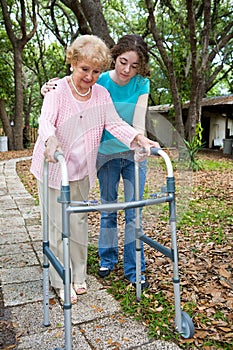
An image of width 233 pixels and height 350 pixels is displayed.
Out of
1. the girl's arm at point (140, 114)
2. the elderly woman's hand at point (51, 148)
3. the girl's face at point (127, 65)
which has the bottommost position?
the elderly woman's hand at point (51, 148)

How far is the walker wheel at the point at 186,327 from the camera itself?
7.25ft

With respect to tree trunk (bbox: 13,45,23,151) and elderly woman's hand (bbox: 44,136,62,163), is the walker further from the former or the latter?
tree trunk (bbox: 13,45,23,151)

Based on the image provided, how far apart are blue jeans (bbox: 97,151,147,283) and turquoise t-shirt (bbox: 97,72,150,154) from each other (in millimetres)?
76

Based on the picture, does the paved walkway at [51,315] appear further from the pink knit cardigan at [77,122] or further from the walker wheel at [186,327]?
the pink knit cardigan at [77,122]

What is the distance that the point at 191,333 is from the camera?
7.24 ft

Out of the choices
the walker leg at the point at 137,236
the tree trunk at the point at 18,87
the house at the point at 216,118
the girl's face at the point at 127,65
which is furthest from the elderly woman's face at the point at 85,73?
the tree trunk at the point at 18,87

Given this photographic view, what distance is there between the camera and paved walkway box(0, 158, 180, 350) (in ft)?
7.14

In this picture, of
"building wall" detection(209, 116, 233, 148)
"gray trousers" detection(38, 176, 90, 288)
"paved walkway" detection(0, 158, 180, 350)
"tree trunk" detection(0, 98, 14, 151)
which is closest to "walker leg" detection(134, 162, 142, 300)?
"paved walkway" detection(0, 158, 180, 350)

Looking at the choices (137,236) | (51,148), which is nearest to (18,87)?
(137,236)

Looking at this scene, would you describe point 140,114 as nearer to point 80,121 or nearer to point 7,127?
point 80,121

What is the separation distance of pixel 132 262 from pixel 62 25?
57.2 ft

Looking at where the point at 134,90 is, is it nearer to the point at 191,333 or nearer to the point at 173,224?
the point at 173,224

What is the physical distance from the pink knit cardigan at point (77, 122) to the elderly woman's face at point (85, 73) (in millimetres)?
86

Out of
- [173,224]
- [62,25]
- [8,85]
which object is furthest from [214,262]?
[62,25]
